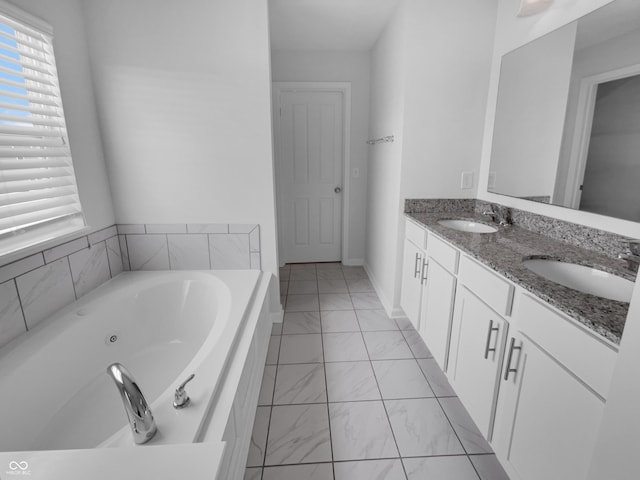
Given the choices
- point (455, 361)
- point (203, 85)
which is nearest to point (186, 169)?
point (203, 85)

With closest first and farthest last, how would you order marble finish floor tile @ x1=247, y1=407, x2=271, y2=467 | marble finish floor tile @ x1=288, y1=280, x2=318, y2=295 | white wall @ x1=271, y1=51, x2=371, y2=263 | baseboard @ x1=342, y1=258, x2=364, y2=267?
marble finish floor tile @ x1=247, y1=407, x2=271, y2=467 < marble finish floor tile @ x1=288, y1=280, x2=318, y2=295 < white wall @ x1=271, y1=51, x2=371, y2=263 < baseboard @ x1=342, y1=258, x2=364, y2=267

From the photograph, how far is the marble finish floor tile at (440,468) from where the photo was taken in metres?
1.32

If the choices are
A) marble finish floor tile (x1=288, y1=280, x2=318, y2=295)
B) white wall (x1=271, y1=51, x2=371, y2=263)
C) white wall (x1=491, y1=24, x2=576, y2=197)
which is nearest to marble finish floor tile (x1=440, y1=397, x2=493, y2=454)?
white wall (x1=491, y1=24, x2=576, y2=197)

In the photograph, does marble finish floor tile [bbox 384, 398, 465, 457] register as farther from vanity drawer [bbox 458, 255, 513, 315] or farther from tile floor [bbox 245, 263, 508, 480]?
vanity drawer [bbox 458, 255, 513, 315]

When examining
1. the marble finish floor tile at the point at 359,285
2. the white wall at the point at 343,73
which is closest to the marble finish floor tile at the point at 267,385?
the marble finish floor tile at the point at 359,285

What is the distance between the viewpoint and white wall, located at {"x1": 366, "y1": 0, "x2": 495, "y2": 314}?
81.4 inches

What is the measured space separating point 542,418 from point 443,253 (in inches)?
35.6

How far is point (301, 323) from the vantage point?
2533 mm

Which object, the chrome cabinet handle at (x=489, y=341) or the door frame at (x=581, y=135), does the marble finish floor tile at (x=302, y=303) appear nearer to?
the chrome cabinet handle at (x=489, y=341)

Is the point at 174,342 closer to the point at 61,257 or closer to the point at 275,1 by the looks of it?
the point at 61,257

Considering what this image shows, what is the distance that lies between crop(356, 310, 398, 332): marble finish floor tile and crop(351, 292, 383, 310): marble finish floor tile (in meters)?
0.07

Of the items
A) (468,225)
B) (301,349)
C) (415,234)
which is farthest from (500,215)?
(301,349)

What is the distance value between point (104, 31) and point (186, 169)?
94 centimetres

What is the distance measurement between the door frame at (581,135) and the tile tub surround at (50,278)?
2639 mm
